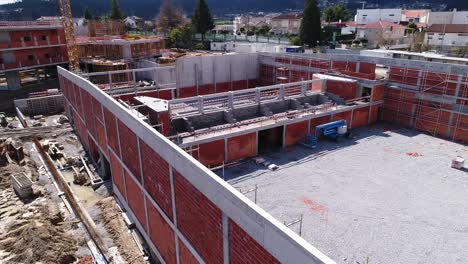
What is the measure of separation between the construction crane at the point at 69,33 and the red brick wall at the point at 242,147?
35.5m

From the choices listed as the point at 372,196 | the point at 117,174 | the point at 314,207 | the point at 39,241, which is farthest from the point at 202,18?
the point at 314,207

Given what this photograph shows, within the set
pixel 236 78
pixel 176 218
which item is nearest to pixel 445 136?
pixel 176 218

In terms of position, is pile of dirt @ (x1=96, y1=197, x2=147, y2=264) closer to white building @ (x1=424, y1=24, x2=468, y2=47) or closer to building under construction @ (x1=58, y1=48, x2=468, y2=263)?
building under construction @ (x1=58, y1=48, x2=468, y2=263)

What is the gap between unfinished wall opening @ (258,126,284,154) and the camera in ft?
61.0

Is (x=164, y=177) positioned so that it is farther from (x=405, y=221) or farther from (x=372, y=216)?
(x=405, y=221)

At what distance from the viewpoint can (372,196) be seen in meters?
13.7

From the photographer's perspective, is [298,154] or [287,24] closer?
[298,154]

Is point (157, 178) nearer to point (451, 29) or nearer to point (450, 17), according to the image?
point (451, 29)

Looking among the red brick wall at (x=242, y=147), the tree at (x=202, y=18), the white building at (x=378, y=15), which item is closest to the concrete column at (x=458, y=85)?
the red brick wall at (x=242, y=147)

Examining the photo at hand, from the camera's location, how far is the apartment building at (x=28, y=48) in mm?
41812

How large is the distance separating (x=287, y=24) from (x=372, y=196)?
3317 inches

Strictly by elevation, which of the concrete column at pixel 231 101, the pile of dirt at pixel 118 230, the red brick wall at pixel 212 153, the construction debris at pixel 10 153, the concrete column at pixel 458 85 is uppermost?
the concrete column at pixel 458 85

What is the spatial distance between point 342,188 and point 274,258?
8584 mm

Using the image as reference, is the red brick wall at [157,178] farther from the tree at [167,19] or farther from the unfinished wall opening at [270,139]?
the tree at [167,19]
